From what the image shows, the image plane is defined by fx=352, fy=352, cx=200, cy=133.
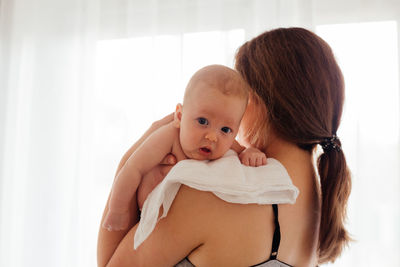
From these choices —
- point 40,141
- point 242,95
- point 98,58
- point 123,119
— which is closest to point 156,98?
point 123,119

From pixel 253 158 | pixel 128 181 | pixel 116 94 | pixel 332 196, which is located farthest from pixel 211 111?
pixel 116 94

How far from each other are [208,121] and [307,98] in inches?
10.4

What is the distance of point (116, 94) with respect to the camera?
2.16 metres

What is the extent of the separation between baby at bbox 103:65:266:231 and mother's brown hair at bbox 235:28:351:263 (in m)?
0.09

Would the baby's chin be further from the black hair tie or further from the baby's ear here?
the black hair tie

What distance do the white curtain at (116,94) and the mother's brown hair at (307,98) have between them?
3.13 ft

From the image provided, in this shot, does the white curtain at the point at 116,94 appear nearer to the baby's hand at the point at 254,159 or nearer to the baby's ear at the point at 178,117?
the baby's ear at the point at 178,117

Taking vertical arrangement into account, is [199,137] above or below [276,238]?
above

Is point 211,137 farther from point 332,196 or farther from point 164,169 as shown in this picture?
point 332,196

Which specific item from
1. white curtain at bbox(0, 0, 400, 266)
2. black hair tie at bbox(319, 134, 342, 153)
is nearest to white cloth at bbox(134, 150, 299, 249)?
black hair tie at bbox(319, 134, 342, 153)

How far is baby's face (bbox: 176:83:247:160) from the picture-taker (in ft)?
2.90

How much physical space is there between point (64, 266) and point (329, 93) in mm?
1982

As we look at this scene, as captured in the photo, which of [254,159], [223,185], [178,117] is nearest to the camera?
[223,185]

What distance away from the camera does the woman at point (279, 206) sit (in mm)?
761
